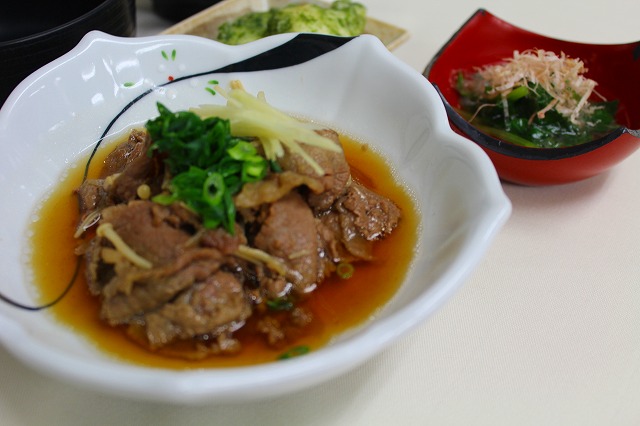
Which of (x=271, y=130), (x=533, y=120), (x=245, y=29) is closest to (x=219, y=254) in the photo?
(x=271, y=130)

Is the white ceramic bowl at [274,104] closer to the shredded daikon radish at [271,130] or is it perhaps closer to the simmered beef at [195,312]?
the simmered beef at [195,312]

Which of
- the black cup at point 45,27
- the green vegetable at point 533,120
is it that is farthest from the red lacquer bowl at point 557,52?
the black cup at point 45,27

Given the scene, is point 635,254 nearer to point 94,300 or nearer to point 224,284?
point 224,284

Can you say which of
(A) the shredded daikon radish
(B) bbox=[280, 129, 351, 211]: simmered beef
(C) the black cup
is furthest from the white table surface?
(C) the black cup

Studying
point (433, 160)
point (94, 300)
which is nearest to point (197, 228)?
point (94, 300)

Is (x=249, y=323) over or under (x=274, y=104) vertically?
under

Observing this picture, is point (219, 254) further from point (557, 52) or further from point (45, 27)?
point (557, 52)
